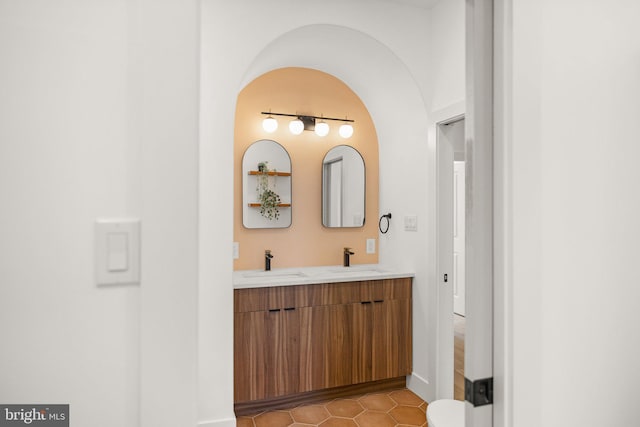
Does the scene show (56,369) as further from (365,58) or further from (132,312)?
(365,58)

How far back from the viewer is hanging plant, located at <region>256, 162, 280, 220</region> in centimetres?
315

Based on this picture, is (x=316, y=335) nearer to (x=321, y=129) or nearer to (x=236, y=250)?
(x=236, y=250)

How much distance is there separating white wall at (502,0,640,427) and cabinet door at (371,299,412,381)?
5.59 ft

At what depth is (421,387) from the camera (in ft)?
9.39

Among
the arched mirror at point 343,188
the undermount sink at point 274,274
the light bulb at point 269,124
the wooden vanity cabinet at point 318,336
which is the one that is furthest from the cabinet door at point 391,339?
the light bulb at point 269,124

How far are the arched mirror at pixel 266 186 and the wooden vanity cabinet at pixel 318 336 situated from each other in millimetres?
750

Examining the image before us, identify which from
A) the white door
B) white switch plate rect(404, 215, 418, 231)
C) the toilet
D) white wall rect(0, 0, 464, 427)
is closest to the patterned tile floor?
the toilet

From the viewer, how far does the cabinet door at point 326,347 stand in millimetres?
2691

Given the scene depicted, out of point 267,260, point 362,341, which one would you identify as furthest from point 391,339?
point 267,260

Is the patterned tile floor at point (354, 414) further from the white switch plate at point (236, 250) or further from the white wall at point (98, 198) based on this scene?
the white wall at point (98, 198)

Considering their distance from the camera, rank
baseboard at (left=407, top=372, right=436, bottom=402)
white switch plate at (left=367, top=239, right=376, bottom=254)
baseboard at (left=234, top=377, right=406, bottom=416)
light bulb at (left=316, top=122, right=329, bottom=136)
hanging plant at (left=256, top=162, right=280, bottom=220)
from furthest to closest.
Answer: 1. white switch plate at (left=367, top=239, right=376, bottom=254)
2. light bulb at (left=316, top=122, right=329, bottom=136)
3. hanging plant at (left=256, top=162, right=280, bottom=220)
4. baseboard at (left=407, top=372, right=436, bottom=402)
5. baseboard at (left=234, top=377, right=406, bottom=416)

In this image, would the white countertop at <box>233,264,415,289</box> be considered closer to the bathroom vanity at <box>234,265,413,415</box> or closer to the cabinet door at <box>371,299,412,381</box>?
the bathroom vanity at <box>234,265,413,415</box>

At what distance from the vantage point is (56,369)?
27.1 inches

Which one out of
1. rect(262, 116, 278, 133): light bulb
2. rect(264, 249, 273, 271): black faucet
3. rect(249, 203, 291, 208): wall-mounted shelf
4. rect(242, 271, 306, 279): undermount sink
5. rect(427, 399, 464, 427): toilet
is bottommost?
rect(427, 399, 464, 427): toilet
